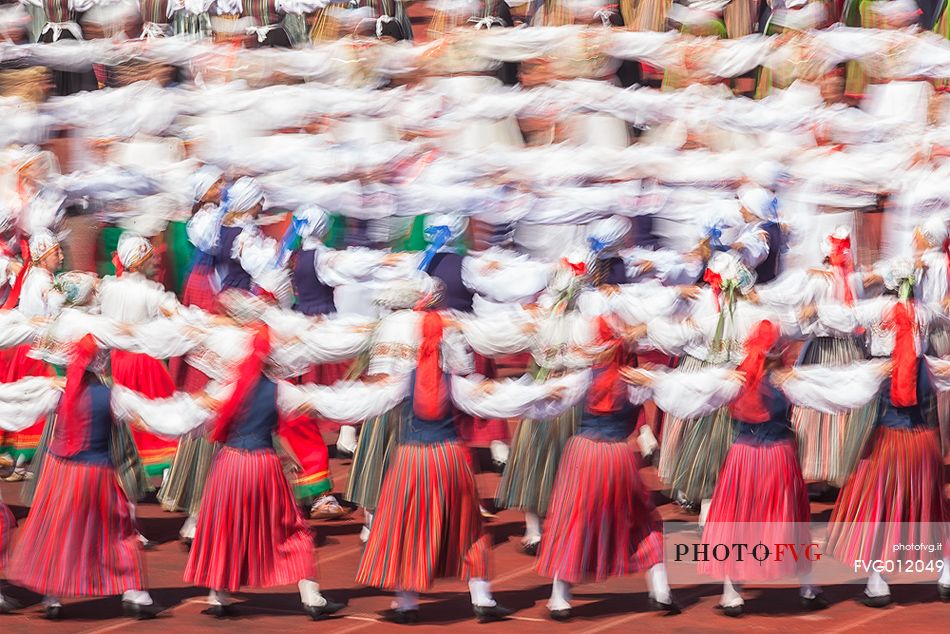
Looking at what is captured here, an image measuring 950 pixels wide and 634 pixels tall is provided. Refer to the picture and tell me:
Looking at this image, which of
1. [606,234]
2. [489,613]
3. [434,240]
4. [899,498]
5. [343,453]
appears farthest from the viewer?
[343,453]

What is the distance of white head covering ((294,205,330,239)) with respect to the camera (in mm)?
10133

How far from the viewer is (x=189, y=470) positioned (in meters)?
9.19

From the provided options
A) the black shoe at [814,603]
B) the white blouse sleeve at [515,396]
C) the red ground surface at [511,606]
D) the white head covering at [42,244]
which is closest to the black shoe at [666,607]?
the red ground surface at [511,606]

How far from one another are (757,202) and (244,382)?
9.96 feet

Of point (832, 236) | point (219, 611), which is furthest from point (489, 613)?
point (832, 236)

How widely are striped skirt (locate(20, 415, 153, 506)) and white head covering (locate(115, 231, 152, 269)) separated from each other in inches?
33.4

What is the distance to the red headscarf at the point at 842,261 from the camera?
930cm

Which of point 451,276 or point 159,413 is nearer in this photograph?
point 159,413

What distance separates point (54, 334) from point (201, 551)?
3.71 feet

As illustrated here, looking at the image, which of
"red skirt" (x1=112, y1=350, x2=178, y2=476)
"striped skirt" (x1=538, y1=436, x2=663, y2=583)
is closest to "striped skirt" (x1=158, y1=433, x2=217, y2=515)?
"red skirt" (x1=112, y1=350, x2=178, y2=476)

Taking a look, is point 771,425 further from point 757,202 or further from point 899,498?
point 757,202

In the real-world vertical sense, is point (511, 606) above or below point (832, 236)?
below

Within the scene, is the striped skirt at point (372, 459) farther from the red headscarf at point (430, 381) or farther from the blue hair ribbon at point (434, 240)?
the red headscarf at point (430, 381)

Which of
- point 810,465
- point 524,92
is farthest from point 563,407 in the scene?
point 524,92
